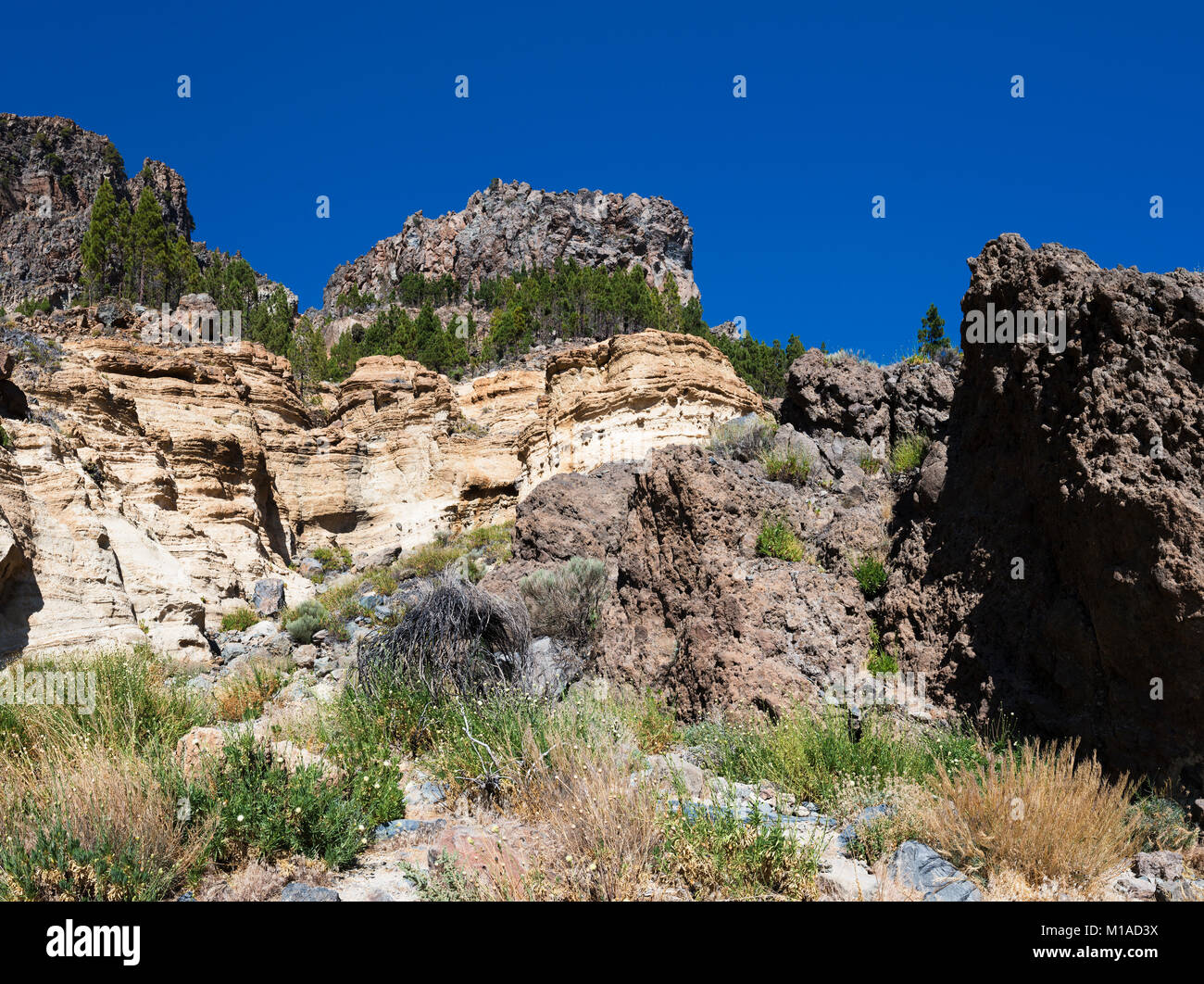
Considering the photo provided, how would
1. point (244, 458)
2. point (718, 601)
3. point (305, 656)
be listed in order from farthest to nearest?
point (244, 458)
point (305, 656)
point (718, 601)

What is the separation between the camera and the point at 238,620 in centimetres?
1886

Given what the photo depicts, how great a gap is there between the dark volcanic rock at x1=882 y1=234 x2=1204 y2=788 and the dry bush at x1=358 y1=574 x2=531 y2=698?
14.4 ft

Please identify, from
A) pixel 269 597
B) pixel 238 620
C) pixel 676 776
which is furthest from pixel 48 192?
pixel 676 776

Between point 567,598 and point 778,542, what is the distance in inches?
138

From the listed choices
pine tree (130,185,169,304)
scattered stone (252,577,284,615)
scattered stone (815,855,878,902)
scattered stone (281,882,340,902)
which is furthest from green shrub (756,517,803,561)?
pine tree (130,185,169,304)

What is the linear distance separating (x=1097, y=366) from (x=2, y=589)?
15119 millimetres

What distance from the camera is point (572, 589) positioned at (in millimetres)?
10859

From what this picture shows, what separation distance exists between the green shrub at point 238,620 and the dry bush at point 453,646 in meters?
10.8

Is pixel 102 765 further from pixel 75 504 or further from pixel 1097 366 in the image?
pixel 75 504

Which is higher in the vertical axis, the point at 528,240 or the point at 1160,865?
the point at 528,240

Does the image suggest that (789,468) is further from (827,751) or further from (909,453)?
(827,751)

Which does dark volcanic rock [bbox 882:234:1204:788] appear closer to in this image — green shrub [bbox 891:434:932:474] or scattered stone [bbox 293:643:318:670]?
green shrub [bbox 891:434:932:474]

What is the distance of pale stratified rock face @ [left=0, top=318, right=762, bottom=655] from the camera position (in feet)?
46.1
